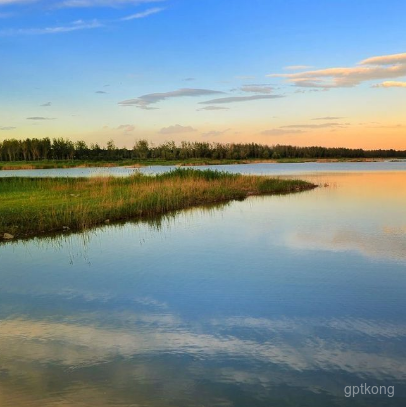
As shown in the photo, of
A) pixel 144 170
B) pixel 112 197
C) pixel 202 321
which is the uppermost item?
pixel 144 170

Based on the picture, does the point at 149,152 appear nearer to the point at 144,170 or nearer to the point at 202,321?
the point at 144,170

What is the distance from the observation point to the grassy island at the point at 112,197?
1420 centimetres

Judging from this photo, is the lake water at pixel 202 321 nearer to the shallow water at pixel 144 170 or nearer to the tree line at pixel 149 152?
the shallow water at pixel 144 170

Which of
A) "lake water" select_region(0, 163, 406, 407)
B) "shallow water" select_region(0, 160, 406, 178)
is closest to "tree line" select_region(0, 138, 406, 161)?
"shallow water" select_region(0, 160, 406, 178)

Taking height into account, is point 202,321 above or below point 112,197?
below

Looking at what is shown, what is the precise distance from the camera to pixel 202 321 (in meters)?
6.35

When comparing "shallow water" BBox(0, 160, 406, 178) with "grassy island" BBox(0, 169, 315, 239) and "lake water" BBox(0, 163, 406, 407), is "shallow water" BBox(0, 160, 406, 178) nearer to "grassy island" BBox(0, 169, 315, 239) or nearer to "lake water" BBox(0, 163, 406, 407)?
"grassy island" BBox(0, 169, 315, 239)

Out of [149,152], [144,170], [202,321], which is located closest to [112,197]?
[202,321]

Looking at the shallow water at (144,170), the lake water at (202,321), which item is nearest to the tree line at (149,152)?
the shallow water at (144,170)

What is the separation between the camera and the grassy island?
46.6ft

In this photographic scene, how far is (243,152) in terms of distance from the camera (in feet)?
374

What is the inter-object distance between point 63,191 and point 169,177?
255 inches

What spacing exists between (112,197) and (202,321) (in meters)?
13.8

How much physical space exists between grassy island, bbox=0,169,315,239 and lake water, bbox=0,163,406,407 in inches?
76.7
